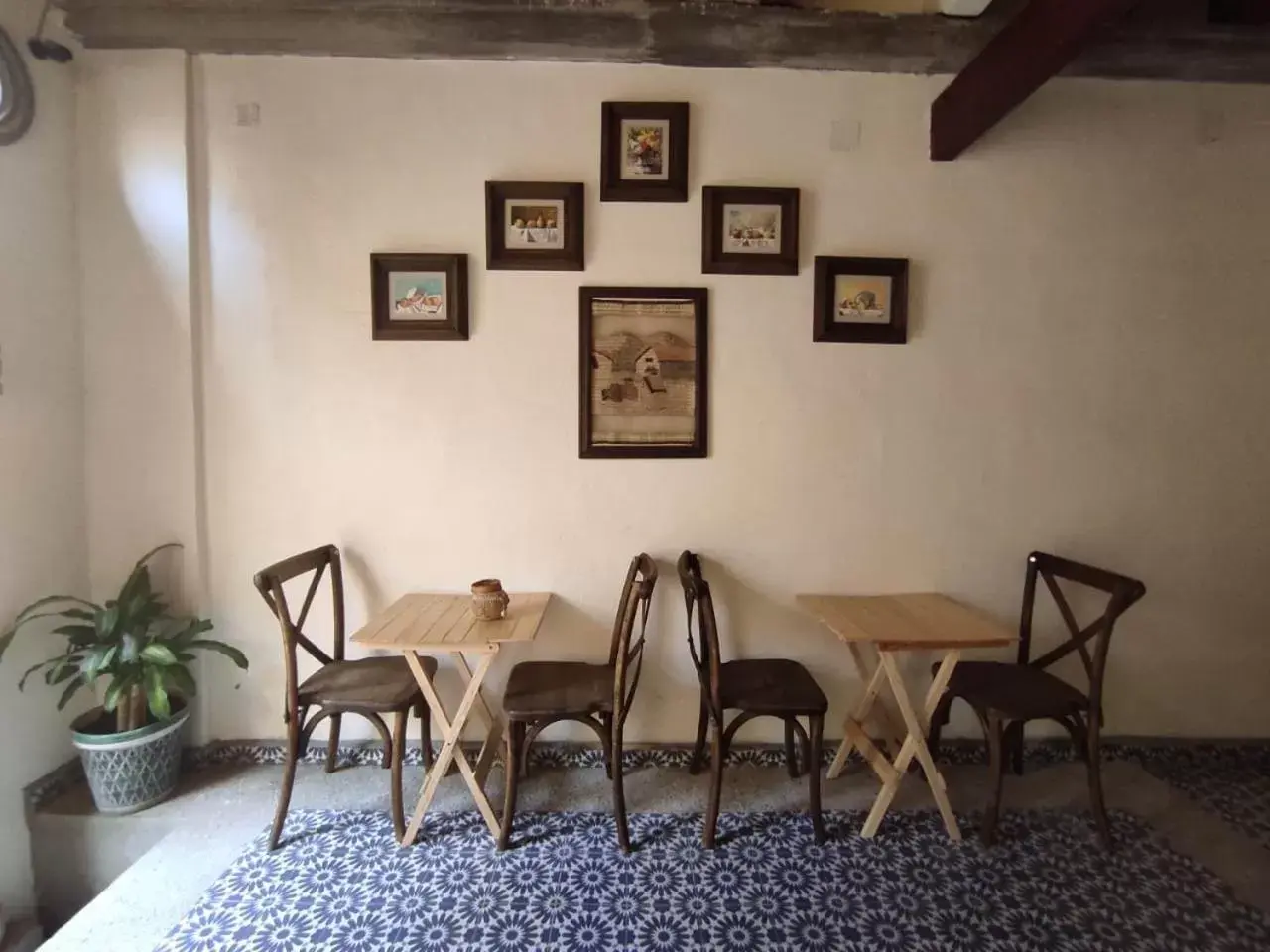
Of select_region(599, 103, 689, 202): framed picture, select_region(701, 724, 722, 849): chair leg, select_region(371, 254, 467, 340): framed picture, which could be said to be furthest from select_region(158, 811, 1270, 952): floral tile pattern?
select_region(599, 103, 689, 202): framed picture

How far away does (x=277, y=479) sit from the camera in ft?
8.32

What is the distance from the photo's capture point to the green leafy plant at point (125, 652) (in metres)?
2.15

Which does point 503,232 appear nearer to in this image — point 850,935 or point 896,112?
point 896,112

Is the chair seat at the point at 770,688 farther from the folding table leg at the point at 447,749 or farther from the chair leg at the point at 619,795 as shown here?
the folding table leg at the point at 447,749

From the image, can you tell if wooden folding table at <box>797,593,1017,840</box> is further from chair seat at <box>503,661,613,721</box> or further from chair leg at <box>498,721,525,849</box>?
chair leg at <box>498,721,525,849</box>

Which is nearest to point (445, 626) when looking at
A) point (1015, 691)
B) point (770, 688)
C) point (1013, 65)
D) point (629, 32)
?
point (770, 688)

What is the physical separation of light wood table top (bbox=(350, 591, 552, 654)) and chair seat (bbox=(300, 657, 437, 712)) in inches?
6.1

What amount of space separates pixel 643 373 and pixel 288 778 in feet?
6.35

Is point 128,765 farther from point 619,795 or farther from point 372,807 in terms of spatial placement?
point 619,795

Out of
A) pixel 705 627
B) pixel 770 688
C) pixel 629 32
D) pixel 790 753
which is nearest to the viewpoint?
pixel 705 627

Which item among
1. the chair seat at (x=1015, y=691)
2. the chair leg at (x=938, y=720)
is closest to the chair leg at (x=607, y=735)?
the chair leg at (x=938, y=720)

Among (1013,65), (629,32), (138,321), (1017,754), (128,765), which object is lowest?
(1017,754)

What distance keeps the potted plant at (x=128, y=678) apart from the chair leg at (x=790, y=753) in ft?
6.80

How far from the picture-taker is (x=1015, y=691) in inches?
86.3
